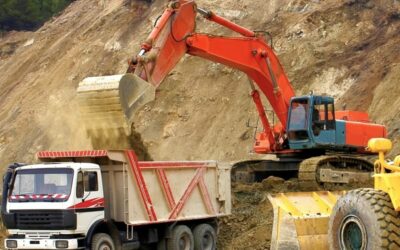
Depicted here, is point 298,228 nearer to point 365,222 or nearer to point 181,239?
point 365,222

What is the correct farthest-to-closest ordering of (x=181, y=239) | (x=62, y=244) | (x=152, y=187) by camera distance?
(x=181, y=239)
(x=152, y=187)
(x=62, y=244)

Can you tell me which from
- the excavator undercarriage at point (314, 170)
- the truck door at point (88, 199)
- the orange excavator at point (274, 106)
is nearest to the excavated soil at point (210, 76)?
the excavator undercarriage at point (314, 170)

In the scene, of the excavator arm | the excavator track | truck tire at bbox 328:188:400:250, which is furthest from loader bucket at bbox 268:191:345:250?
the excavator track

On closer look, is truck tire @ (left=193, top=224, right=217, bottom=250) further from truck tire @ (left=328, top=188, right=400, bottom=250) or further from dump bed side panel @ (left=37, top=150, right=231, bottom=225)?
truck tire @ (left=328, top=188, right=400, bottom=250)

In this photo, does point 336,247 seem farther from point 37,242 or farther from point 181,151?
point 181,151

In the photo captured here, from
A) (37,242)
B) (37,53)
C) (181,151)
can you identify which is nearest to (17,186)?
(37,242)

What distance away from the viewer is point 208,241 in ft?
49.4

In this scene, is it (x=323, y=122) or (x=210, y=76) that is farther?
(x=210, y=76)

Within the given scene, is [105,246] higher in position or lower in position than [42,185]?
lower

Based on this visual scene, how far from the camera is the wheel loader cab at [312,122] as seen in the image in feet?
60.2

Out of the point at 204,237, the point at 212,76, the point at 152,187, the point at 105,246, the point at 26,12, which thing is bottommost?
the point at 204,237

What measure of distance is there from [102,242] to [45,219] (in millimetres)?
1127

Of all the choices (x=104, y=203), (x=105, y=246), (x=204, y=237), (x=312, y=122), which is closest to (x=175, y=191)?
(x=204, y=237)

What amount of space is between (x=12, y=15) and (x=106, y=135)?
43924mm
